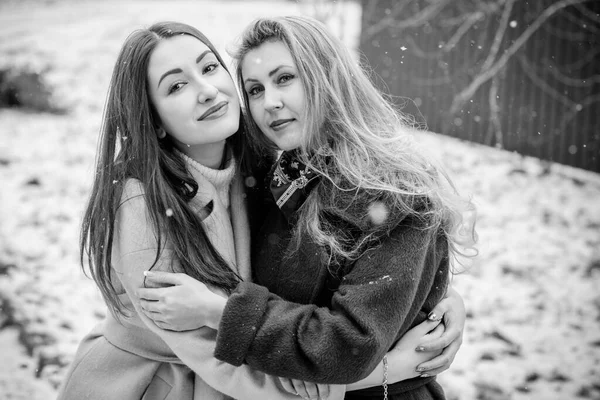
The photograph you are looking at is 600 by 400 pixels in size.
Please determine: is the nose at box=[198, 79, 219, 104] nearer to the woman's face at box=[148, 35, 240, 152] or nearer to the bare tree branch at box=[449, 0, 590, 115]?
the woman's face at box=[148, 35, 240, 152]

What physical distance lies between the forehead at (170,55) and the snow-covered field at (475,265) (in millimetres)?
534

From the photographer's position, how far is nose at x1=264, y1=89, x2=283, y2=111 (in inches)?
85.7

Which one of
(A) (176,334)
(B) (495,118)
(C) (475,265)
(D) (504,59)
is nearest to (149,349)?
(A) (176,334)

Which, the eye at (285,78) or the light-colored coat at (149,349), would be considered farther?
the eye at (285,78)

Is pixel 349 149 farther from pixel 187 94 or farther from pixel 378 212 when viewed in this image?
Answer: pixel 187 94

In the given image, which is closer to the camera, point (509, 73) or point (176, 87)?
point (176, 87)

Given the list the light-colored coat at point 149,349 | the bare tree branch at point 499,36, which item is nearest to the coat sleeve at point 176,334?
the light-colored coat at point 149,349

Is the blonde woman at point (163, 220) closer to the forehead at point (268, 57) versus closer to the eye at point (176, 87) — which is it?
the eye at point (176, 87)

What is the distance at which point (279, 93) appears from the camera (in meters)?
2.19

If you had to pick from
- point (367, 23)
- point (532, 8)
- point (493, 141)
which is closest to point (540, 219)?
point (493, 141)

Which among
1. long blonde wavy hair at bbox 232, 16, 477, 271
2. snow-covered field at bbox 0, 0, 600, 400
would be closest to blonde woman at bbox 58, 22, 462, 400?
long blonde wavy hair at bbox 232, 16, 477, 271

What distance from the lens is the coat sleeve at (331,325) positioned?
1746mm

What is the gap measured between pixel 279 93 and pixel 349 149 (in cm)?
35

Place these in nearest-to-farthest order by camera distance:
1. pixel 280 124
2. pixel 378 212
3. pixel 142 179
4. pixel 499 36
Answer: pixel 378 212 < pixel 142 179 < pixel 280 124 < pixel 499 36
